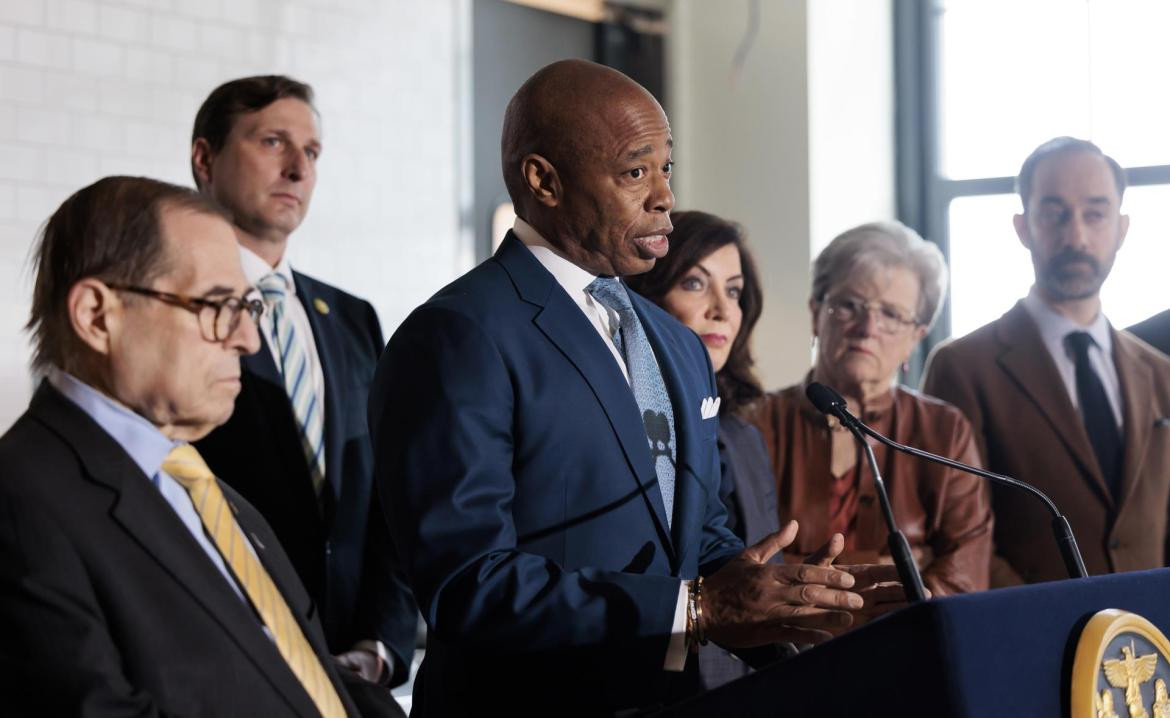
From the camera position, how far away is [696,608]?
5.47 ft

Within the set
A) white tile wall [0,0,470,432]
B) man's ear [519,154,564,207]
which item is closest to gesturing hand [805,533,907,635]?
man's ear [519,154,564,207]

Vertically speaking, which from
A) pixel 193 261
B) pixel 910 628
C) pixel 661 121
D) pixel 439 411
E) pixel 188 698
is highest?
pixel 661 121

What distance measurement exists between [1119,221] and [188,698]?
250cm

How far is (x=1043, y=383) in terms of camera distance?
3225mm

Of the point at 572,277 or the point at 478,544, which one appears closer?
the point at 478,544

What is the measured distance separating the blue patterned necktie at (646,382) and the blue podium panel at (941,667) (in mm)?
516

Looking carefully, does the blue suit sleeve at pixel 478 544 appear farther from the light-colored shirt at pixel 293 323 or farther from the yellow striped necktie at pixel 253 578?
the light-colored shirt at pixel 293 323

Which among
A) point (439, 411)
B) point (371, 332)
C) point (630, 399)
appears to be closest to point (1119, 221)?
point (371, 332)

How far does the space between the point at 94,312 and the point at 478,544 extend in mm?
498

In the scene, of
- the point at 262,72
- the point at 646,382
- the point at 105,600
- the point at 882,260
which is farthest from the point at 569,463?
the point at 262,72

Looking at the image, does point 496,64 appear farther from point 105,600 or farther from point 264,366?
point 105,600

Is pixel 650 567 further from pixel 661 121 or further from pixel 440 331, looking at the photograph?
pixel 661 121

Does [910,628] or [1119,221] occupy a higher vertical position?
[1119,221]

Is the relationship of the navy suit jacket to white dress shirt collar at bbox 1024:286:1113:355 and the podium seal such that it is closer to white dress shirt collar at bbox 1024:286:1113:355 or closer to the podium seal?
the podium seal
